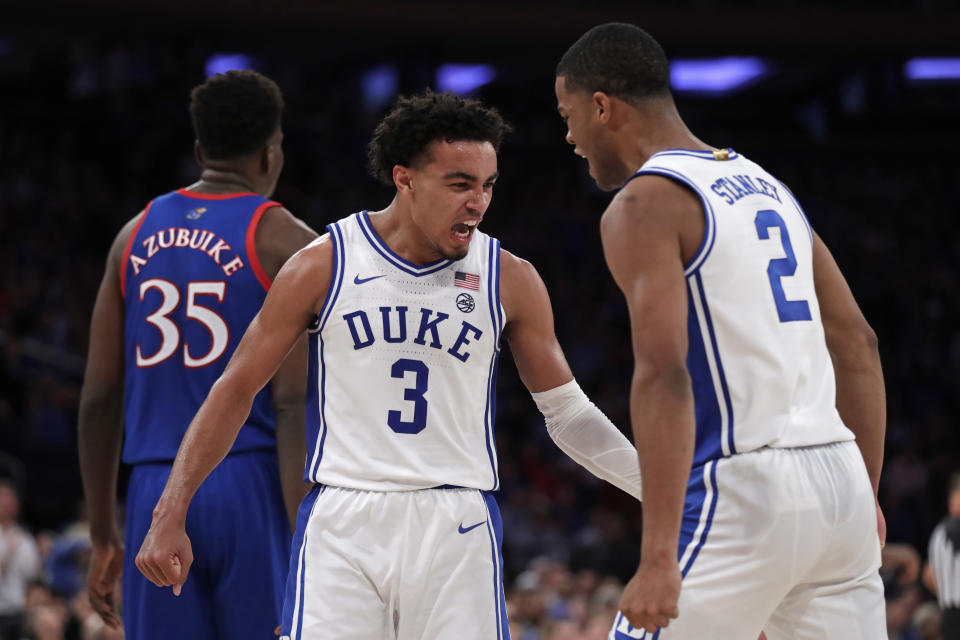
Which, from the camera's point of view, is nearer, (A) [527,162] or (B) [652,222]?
(B) [652,222]

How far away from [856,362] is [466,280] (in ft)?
3.75

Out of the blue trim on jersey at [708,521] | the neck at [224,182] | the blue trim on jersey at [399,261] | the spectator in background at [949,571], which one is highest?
the neck at [224,182]

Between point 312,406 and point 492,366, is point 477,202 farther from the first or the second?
point 312,406

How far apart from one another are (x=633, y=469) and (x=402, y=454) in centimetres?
76

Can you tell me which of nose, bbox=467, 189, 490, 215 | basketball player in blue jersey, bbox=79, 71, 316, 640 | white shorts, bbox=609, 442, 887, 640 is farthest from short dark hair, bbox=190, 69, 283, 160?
white shorts, bbox=609, 442, 887, 640

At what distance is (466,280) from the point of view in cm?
373

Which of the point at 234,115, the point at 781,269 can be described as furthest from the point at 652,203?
the point at 234,115

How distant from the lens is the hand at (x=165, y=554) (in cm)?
351

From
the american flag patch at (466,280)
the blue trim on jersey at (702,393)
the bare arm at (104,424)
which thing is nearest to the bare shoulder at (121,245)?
the bare arm at (104,424)

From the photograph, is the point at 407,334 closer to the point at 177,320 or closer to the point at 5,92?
the point at 177,320

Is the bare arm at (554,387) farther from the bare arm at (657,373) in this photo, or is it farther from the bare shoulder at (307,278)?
the bare arm at (657,373)

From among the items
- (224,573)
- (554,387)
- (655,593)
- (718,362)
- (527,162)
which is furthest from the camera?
(527,162)

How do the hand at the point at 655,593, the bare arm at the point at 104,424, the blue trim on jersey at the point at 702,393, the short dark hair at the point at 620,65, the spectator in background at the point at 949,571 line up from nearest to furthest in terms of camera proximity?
the hand at the point at 655,593 → the blue trim on jersey at the point at 702,393 → the short dark hair at the point at 620,65 → the bare arm at the point at 104,424 → the spectator in background at the point at 949,571

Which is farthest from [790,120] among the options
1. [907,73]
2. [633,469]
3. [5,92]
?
[633,469]
